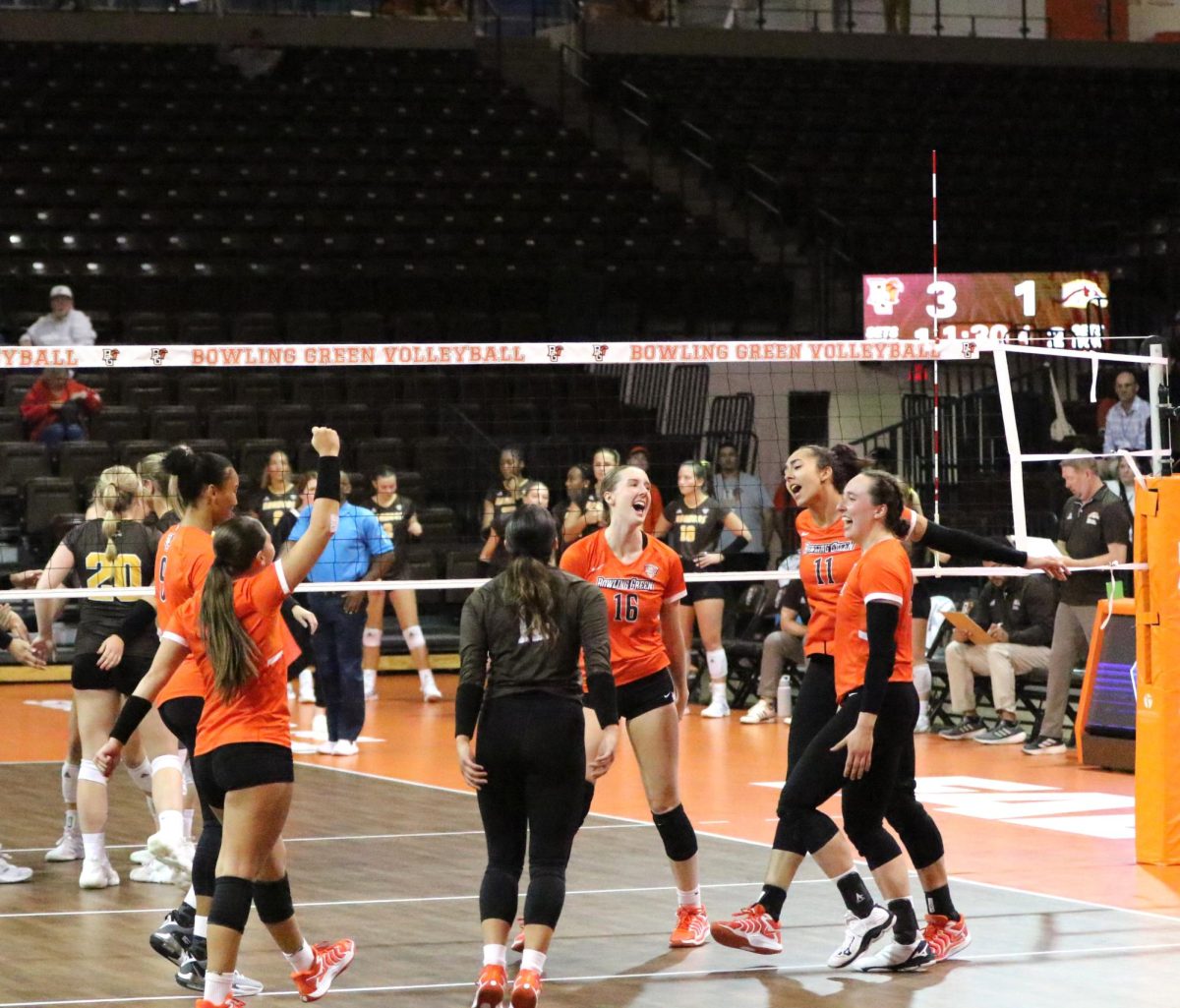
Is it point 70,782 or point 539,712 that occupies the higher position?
point 539,712

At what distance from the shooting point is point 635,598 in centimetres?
684

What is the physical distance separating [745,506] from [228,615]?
32.6 ft

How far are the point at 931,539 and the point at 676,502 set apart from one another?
7469 millimetres

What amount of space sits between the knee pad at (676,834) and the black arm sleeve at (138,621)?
2.40 m

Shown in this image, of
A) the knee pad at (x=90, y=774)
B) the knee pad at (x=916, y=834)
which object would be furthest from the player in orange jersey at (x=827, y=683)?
the knee pad at (x=90, y=774)

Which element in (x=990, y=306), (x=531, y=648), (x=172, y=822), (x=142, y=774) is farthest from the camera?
(x=990, y=306)

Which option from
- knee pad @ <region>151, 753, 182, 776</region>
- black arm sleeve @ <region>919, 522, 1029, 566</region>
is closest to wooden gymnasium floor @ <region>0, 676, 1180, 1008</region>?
knee pad @ <region>151, 753, 182, 776</region>

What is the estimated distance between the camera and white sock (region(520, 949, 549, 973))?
17.9ft

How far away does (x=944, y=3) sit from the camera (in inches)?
1000

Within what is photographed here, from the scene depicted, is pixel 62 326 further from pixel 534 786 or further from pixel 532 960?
pixel 532 960

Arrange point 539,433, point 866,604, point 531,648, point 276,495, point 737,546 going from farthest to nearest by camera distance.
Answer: point 539,433
point 276,495
point 737,546
point 866,604
point 531,648

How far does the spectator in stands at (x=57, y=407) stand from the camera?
16781 millimetres

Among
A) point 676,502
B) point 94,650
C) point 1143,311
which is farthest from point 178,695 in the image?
point 1143,311

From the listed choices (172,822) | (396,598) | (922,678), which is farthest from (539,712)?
(396,598)
